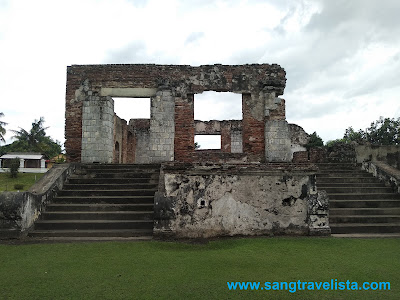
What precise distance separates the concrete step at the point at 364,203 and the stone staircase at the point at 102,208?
445cm

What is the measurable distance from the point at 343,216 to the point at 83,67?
10.8m

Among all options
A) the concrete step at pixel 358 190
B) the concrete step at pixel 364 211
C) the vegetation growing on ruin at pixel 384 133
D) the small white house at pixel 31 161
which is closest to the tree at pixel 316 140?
the vegetation growing on ruin at pixel 384 133

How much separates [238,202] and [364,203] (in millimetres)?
3669

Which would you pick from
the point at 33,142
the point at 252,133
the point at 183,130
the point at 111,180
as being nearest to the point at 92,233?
the point at 111,180

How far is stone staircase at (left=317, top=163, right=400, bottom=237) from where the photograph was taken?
686 cm

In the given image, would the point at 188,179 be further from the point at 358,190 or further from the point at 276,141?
the point at 276,141

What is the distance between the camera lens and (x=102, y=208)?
749 cm

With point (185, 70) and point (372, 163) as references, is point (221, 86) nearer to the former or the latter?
point (185, 70)

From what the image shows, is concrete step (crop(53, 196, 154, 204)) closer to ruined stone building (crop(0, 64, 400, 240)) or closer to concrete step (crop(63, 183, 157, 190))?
ruined stone building (crop(0, 64, 400, 240))

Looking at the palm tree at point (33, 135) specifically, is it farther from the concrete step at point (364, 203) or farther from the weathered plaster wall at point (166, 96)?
the concrete step at point (364, 203)

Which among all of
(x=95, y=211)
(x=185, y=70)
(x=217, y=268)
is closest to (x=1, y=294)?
(x=217, y=268)

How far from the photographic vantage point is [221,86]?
1308 centimetres

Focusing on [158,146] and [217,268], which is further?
[158,146]

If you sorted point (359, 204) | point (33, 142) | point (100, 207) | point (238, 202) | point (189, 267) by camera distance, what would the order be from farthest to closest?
1. point (33, 142)
2. point (359, 204)
3. point (100, 207)
4. point (238, 202)
5. point (189, 267)
